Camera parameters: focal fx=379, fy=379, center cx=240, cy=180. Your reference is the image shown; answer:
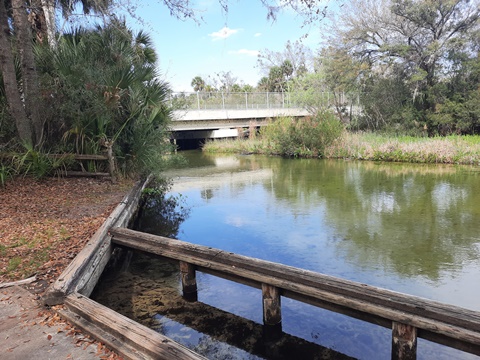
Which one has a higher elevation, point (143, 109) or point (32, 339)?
point (143, 109)

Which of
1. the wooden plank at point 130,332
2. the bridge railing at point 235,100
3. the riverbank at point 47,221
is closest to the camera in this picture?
the wooden plank at point 130,332

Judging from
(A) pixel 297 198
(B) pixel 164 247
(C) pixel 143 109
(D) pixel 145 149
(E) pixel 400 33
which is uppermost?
(E) pixel 400 33

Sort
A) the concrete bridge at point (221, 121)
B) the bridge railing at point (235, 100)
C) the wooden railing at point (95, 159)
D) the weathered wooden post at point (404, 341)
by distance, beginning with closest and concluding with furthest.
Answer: the weathered wooden post at point (404, 341)
the wooden railing at point (95, 159)
the bridge railing at point (235, 100)
the concrete bridge at point (221, 121)

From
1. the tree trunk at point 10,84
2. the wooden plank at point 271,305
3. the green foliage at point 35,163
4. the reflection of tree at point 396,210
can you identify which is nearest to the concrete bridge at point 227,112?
the reflection of tree at point 396,210

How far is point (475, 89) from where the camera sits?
826 inches

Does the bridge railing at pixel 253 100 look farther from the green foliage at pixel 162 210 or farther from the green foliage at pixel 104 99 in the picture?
the green foliage at pixel 162 210

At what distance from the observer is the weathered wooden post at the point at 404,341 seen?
3041mm

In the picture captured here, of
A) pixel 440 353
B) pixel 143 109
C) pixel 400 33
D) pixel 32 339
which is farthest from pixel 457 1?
pixel 32 339

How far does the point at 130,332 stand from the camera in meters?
2.72

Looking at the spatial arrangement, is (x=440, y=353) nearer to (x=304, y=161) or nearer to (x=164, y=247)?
(x=164, y=247)

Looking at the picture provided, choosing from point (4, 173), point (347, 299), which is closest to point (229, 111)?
point (4, 173)

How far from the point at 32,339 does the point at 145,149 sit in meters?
7.43

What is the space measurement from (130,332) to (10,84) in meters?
7.62

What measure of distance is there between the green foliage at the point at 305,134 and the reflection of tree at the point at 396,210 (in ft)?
13.5
